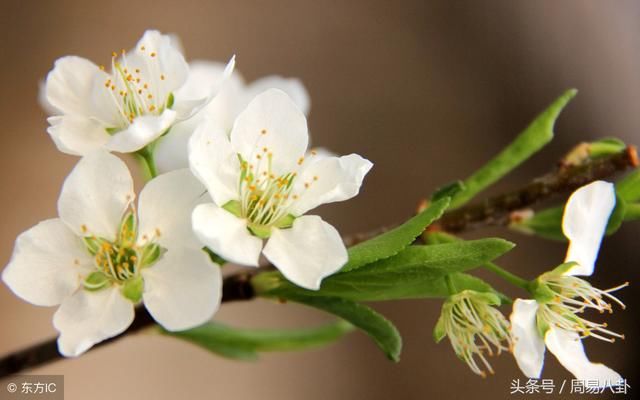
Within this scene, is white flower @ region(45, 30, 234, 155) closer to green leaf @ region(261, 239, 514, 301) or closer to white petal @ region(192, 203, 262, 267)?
white petal @ region(192, 203, 262, 267)

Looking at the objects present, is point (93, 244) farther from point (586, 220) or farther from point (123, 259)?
point (586, 220)

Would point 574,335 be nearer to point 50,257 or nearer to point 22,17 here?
point 50,257

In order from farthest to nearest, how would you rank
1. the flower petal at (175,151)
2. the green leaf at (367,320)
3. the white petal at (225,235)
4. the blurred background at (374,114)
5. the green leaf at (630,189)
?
1. the blurred background at (374,114)
2. the flower petal at (175,151)
3. the green leaf at (630,189)
4. the green leaf at (367,320)
5. the white petal at (225,235)

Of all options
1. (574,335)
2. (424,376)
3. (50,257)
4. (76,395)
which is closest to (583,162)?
(574,335)

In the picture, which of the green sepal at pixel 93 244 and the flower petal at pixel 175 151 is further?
the flower petal at pixel 175 151

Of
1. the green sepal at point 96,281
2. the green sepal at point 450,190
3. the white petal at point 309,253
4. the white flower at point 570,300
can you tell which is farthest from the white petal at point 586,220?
the green sepal at point 96,281

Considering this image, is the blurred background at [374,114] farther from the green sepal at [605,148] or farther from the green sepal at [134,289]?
the green sepal at [134,289]
